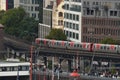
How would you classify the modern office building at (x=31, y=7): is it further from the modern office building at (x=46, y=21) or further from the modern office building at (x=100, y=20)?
the modern office building at (x=100, y=20)

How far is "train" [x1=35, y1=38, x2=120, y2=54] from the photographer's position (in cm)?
8969

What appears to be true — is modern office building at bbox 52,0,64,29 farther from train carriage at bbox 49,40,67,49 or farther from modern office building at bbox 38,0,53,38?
train carriage at bbox 49,40,67,49

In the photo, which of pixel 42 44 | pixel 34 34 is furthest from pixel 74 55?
pixel 34 34

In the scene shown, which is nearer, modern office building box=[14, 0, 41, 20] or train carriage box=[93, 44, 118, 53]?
train carriage box=[93, 44, 118, 53]

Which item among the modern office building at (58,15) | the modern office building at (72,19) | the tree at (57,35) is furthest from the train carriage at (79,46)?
the modern office building at (58,15)

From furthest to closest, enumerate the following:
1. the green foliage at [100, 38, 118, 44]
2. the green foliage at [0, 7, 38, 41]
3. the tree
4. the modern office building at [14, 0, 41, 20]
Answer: the modern office building at [14, 0, 41, 20], the green foliage at [0, 7, 38, 41], the tree, the green foliage at [100, 38, 118, 44]

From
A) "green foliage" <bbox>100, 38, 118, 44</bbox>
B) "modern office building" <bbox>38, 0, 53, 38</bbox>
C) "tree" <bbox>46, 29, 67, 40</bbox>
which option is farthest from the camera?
"modern office building" <bbox>38, 0, 53, 38</bbox>

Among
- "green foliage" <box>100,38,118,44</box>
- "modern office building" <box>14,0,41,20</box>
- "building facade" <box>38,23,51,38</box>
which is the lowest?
"building facade" <box>38,23,51,38</box>

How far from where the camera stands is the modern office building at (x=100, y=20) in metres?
98.8

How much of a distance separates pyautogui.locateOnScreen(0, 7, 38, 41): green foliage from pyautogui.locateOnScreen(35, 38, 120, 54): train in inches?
694

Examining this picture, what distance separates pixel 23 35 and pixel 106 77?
159 ft

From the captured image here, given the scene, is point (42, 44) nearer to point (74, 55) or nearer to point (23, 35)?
point (74, 55)

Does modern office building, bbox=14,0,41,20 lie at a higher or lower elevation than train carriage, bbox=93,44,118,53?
higher

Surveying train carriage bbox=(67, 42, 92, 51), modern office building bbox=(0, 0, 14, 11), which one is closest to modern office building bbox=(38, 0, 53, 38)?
modern office building bbox=(0, 0, 14, 11)
